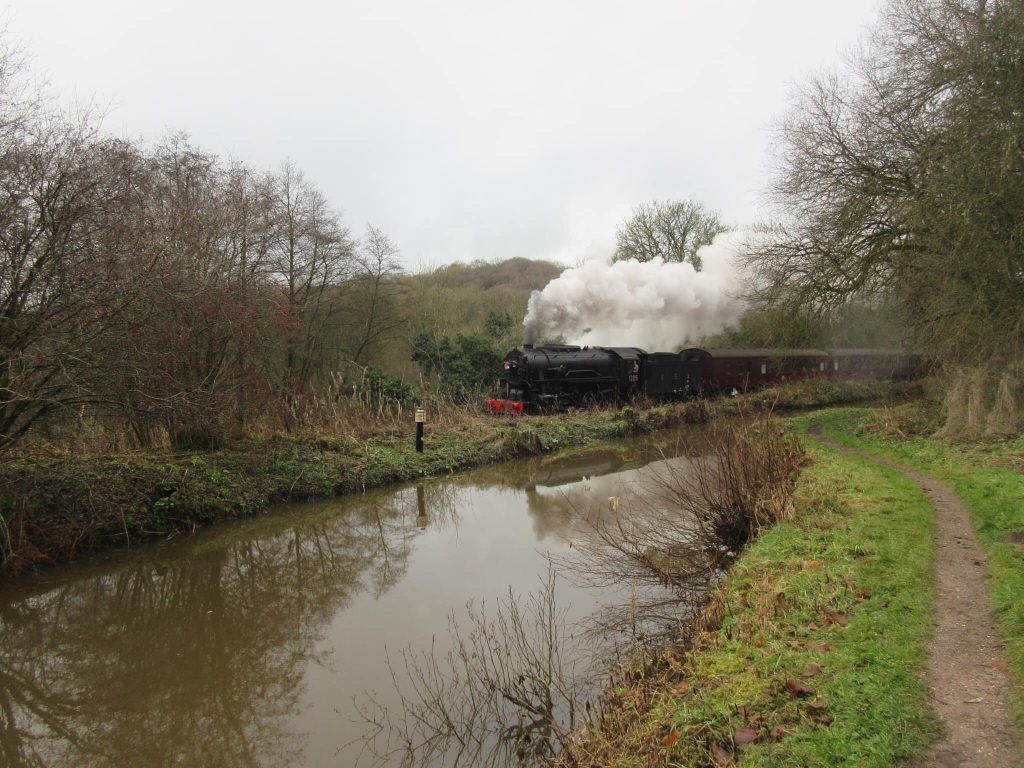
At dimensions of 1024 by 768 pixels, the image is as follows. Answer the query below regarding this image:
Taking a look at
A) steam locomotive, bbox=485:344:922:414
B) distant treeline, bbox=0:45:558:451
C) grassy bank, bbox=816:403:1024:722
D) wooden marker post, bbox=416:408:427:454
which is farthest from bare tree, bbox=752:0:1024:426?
distant treeline, bbox=0:45:558:451

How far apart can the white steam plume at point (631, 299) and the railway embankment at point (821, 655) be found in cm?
1576

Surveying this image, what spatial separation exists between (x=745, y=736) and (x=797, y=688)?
55cm

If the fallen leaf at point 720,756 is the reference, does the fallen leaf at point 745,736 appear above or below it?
above

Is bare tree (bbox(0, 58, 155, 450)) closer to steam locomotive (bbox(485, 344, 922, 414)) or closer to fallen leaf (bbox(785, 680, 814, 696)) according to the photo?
fallen leaf (bbox(785, 680, 814, 696))

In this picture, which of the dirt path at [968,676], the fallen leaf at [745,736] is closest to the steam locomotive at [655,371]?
the dirt path at [968,676]

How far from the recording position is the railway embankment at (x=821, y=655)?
10.8ft

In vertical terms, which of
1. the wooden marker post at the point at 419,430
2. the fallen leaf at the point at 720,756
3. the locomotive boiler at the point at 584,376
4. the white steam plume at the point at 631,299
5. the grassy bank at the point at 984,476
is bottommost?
the fallen leaf at the point at 720,756

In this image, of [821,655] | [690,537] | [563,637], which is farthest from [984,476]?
[563,637]

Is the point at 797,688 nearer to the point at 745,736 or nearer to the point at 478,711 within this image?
the point at 745,736

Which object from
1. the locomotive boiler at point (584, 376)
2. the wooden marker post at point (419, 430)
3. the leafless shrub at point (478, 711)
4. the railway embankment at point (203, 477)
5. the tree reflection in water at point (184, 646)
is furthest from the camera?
the locomotive boiler at point (584, 376)

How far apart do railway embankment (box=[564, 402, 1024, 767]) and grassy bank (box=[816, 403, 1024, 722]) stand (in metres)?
0.03

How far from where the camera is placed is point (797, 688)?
3.74 metres

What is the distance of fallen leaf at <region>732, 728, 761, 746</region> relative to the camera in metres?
3.37

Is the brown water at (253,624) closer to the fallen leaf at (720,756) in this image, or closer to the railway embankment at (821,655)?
the railway embankment at (821,655)
